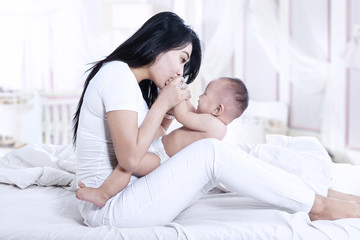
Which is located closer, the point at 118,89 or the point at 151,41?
the point at 118,89

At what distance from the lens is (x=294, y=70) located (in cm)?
416

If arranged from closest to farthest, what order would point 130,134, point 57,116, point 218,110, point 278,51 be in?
point 130,134, point 218,110, point 278,51, point 57,116

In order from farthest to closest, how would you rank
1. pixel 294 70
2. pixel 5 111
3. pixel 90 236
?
pixel 5 111 < pixel 294 70 < pixel 90 236

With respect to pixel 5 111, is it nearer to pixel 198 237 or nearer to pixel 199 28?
pixel 199 28

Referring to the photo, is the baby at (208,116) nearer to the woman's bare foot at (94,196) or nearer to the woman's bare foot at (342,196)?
the woman's bare foot at (94,196)

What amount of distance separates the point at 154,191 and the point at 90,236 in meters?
0.25

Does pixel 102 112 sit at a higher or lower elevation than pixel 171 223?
higher

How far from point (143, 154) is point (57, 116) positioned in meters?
3.31

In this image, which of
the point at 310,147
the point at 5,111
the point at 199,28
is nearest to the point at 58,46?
the point at 5,111

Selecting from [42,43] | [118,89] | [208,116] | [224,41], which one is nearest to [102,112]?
[118,89]

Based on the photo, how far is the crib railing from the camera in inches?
184

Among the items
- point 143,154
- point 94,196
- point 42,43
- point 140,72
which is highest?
point 42,43

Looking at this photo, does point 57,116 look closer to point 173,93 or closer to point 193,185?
point 173,93

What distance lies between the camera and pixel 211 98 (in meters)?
2.00
